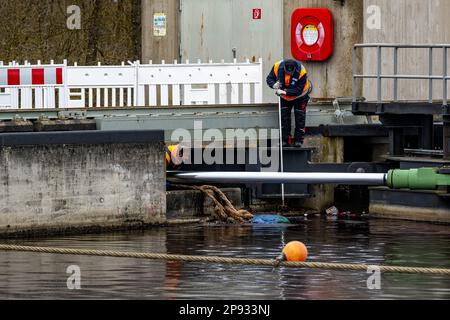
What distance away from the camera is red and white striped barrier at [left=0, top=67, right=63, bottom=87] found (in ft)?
91.5

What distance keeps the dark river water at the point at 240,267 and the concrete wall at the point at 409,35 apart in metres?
4.32

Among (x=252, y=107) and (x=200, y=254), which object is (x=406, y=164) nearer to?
(x=252, y=107)

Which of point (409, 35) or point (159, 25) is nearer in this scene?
point (409, 35)

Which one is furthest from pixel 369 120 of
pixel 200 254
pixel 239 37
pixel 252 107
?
pixel 200 254

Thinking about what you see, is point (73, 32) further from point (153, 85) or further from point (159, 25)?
point (153, 85)

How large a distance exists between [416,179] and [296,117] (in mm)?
3165

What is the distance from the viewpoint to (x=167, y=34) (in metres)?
33.1

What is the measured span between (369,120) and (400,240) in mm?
5216

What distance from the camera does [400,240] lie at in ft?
79.4

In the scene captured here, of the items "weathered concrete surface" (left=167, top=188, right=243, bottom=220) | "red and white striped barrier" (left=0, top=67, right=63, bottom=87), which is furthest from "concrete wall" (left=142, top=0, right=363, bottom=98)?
"weathered concrete surface" (left=167, top=188, right=243, bottom=220)

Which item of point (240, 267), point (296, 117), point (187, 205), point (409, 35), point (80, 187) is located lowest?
point (240, 267)

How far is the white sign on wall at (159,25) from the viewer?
3309 centimetres

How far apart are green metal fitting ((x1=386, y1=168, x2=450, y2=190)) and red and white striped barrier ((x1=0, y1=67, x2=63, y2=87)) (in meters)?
6.02

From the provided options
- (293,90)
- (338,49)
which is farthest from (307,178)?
(338,49)
